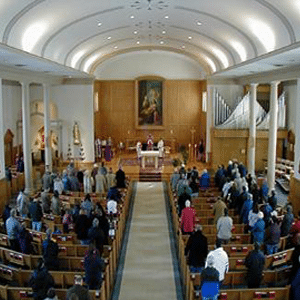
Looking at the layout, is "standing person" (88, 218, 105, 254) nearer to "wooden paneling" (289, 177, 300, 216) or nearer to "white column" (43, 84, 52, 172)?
"wooden paneling" (289, 177, 300, 216)

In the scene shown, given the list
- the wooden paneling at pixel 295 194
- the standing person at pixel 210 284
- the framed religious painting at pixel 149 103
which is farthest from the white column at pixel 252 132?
the standing person at pixel 210 284

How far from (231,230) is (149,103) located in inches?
815

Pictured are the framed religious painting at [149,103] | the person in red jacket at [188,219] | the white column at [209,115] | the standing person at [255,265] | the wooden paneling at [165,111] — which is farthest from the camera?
the wooden paneling at [165,111]

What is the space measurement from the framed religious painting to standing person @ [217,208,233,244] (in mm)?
21240

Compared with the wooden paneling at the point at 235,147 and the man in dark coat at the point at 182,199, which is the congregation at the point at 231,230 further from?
the wooden paneling at the point at 235,147

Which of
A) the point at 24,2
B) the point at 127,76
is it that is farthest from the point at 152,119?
the point at 24,2

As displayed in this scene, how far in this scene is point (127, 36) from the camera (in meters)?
23.6

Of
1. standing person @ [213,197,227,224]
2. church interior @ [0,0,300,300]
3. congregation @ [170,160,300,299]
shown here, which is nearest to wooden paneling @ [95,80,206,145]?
church interior @ [0,0,300,300]

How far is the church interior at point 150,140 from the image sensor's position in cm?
1074

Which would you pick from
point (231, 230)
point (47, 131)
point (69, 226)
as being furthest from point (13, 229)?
point (47, 131)

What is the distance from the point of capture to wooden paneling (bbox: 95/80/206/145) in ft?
105

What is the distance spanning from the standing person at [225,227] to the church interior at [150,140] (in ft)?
0.44

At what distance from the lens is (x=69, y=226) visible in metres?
13.1

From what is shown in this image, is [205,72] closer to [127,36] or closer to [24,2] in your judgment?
[127,36]
